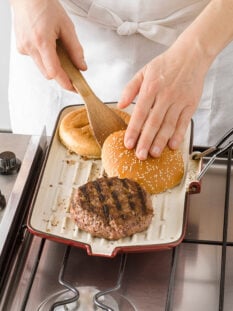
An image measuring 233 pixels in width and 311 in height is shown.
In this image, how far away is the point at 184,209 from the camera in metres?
0.98

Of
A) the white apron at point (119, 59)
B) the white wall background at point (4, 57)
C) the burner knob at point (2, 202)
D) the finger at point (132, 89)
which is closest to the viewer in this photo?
the burner knob at point (2, 202)

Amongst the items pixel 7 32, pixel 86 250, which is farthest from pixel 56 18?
pixel 7 32

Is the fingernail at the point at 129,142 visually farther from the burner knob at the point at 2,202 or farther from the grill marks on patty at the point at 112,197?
the burner knob at the point at 2,202

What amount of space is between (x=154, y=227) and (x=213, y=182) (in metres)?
0.20

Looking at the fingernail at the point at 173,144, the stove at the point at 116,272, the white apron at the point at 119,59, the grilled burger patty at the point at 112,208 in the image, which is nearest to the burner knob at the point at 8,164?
the stove at the point at 116,272

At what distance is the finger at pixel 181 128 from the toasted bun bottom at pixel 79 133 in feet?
0.38

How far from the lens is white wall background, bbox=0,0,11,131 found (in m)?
2.06

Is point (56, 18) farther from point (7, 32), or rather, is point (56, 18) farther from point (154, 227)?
point (7, 32)

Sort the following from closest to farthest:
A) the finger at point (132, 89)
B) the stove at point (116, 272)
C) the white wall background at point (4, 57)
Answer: the stove at point (116, 272) < the finger at point (132, 89) < the white wall background at point (4, 57)

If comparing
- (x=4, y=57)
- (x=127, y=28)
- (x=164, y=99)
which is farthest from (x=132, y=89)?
(x=4, y=57)

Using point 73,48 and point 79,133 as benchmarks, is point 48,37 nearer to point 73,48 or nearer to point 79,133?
point 73,48

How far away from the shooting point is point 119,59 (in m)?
1.42

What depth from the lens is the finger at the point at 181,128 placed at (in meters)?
1.08

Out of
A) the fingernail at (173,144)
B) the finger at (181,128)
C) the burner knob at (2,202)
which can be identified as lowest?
the burner knob at (2,202)
